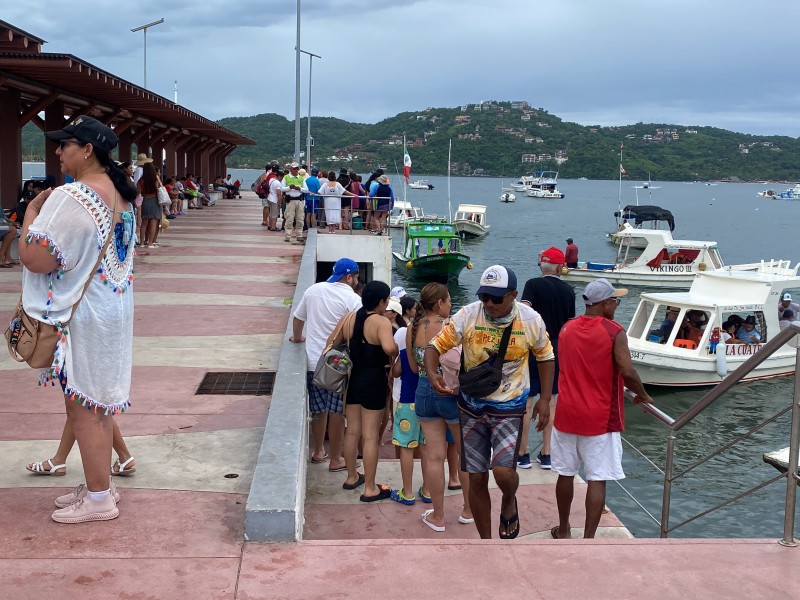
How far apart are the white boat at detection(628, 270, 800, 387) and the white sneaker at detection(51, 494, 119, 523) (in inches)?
592

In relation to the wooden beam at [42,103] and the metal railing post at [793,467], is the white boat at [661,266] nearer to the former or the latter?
the wooden beam at [42,103]

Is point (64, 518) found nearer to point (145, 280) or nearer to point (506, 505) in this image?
point (506, 505)

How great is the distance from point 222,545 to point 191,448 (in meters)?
1.65

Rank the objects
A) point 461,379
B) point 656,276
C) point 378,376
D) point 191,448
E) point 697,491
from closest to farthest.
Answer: point 461,379 < point 191,448 < point 378,376 < point 697,491 < point 656,276

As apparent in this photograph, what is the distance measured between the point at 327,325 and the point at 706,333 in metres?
13.4

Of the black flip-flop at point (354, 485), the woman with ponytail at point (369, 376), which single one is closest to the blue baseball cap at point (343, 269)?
the woman with ponytail at point (369, 376)

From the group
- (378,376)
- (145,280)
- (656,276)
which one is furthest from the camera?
(656,276)

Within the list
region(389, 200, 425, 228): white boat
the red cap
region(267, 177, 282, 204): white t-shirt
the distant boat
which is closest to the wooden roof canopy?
region(267, 177, 282, 204): white t-shirt

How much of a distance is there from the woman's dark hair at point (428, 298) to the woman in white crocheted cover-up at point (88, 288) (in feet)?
6.58

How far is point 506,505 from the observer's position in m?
5.53

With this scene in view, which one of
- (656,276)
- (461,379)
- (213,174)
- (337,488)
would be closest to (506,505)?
(461,379)

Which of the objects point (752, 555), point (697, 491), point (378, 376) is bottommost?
point (697, 491)

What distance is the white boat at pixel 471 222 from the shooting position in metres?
66.6

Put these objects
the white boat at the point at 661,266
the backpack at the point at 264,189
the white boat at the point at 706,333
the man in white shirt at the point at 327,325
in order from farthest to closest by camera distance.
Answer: the white boat at the point at 661,266
the backpack at the point at 264,189
the white boat at the point at 706,333
the man in white shirt at the point at 327,325
